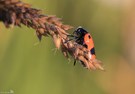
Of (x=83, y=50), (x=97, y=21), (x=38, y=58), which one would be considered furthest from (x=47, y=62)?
(x=83, y=50)

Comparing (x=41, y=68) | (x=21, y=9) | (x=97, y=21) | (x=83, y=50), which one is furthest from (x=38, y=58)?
(x=21, y=9)

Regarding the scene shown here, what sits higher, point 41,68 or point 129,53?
point 129,53

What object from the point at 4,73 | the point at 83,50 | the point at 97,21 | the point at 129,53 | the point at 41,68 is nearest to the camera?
the point at 83,50

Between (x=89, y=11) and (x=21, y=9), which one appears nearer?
(x=21, y=9)

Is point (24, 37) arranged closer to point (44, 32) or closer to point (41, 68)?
point (41, 68)

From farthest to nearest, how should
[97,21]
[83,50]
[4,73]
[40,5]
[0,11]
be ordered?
[97,21], [40,5], [4,73], [83,50], [0,11]

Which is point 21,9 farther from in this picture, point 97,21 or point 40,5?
point 97,21

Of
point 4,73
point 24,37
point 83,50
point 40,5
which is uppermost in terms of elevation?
point 40,5
